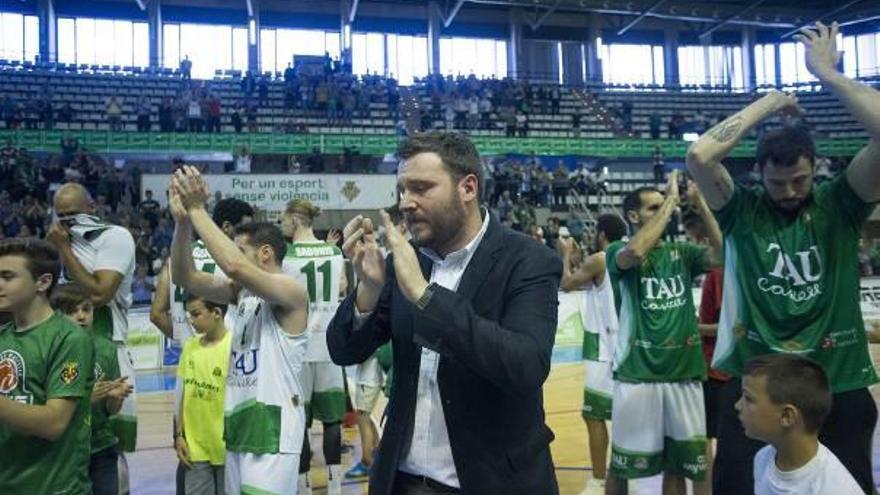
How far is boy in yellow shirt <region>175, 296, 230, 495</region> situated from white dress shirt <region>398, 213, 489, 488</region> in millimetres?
2181

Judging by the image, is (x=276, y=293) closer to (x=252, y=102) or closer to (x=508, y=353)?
(x=508, y=353)

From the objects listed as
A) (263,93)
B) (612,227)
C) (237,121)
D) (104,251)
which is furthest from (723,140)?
(263,93)

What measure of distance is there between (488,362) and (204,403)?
276cm

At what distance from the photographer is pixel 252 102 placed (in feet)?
83.1

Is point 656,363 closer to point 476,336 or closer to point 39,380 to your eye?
point 476,336

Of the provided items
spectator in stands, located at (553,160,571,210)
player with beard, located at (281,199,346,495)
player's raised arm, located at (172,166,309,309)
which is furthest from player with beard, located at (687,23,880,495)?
spectator in stands, located at (553,160,571,210)

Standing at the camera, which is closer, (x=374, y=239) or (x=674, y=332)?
(x=374, y=239)

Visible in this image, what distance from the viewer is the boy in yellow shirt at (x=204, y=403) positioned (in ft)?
13.7

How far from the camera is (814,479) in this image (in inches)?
104

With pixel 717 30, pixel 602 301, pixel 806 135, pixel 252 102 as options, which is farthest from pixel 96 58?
pixel 806 135

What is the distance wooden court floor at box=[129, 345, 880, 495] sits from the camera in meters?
5.98

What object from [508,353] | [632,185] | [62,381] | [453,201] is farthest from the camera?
[632,185]

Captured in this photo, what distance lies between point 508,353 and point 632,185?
23719mm

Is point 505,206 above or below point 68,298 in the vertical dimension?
above
